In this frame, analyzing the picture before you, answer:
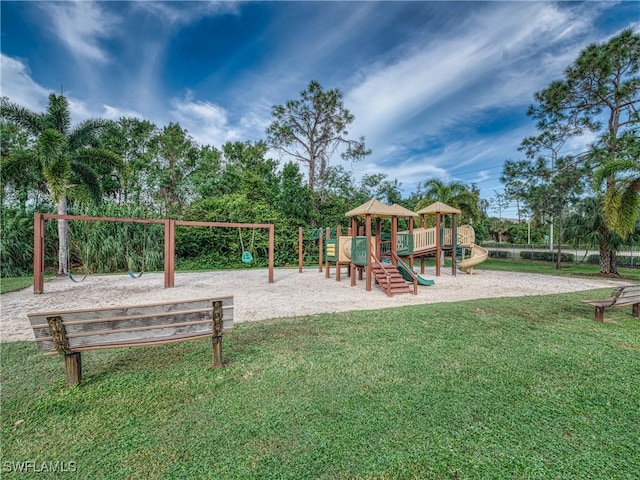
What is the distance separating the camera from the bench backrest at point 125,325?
104 inches

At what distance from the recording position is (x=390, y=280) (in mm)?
8836

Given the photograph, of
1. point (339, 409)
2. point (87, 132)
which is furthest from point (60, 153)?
point (339, 409)

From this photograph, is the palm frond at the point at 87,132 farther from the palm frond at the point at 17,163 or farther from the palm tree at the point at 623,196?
the palm tree at the point at 623,196

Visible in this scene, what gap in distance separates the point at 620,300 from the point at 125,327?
7931 millimetres

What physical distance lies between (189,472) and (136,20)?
11864 mm

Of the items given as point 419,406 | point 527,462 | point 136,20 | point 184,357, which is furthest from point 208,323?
point 136,20

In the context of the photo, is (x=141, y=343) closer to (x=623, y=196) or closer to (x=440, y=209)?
(x=623, y=196)

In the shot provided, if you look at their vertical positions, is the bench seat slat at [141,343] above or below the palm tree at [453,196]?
below

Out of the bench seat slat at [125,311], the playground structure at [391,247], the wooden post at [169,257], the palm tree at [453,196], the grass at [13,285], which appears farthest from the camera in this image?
the palm tree at [453,196]

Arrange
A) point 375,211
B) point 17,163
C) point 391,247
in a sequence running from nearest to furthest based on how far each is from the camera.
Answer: point 375,211 → point 391,247 → point 17,163

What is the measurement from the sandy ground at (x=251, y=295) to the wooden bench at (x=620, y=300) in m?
2.59

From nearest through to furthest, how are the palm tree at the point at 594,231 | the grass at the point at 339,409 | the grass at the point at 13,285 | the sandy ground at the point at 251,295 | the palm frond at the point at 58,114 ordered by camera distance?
1. the grass at the point at 339,409
2. the sandy ground at the point at 251,295
3. the grass at the point at 13,285
4. the palm frond at the point at 58,114
5. the palm tree at the point at 594,231

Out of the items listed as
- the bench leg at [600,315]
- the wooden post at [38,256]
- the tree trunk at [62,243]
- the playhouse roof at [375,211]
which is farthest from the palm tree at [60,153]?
the bench leg at [600,315]

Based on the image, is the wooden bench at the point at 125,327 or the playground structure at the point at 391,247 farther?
the playground structure at the point at 391,247
